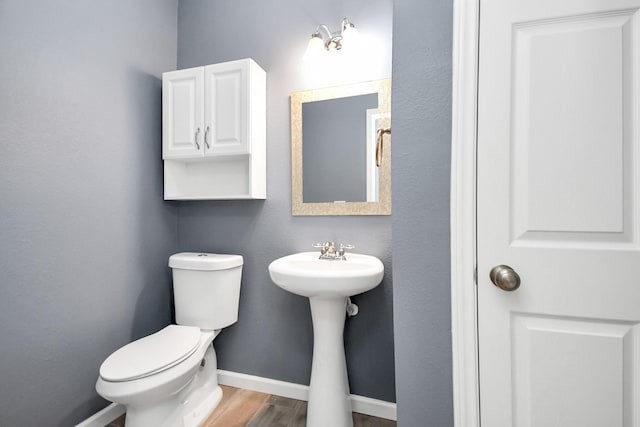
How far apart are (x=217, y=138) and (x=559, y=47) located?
154 centimetres

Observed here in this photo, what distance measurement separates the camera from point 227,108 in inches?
64.6

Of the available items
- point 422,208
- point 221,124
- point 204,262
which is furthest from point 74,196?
point 422,208

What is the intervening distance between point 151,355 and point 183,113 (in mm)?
1313

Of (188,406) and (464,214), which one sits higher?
(464,214)

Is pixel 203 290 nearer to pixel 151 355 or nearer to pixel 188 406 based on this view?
pixel 151 355

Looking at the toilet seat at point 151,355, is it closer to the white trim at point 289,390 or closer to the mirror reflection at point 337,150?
the white trim at point 289,390

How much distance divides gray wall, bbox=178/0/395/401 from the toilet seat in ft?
1.46

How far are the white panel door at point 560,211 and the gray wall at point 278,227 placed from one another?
0.76m

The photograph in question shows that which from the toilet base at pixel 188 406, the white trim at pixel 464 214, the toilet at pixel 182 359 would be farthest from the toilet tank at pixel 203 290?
the white trim at pixel 464 214

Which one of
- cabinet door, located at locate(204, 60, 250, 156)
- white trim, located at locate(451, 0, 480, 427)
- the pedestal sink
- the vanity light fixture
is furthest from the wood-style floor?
the vanity light fixture

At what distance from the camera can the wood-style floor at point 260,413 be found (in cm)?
149

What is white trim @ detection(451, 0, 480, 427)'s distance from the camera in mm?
815

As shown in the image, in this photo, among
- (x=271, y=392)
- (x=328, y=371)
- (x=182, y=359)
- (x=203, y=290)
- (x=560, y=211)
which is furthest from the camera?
(x=271, y=392)

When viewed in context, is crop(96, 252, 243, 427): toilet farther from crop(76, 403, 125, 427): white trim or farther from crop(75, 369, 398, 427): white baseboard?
crop(76, 403, 125, 427): white trim
